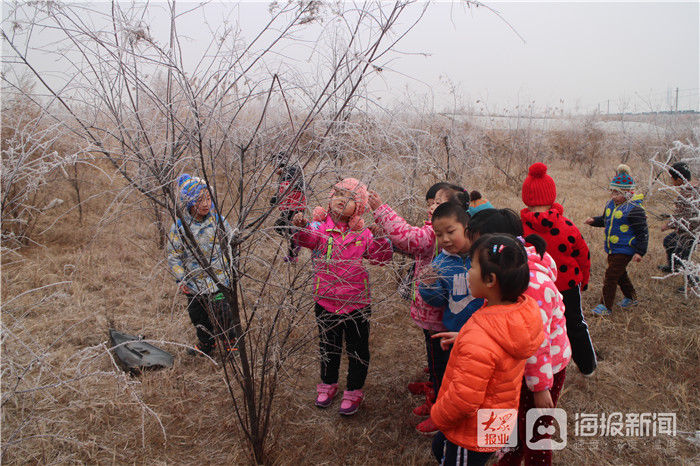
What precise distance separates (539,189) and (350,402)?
1852 millimetres

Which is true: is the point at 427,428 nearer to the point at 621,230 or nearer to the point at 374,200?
the point at 374,200

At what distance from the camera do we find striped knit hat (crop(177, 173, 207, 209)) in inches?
62.8

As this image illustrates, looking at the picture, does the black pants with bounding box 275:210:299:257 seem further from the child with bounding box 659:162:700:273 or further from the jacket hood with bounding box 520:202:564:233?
the child with bounding box 659:162:700:273

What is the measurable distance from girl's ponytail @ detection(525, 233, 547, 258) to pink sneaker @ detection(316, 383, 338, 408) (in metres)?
1.48

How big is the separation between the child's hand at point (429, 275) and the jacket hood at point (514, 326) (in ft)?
1.16

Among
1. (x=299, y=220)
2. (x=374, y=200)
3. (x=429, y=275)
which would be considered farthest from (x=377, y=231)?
(x=299, y=220)

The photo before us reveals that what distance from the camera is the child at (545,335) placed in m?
1.69

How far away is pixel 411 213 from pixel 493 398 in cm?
241

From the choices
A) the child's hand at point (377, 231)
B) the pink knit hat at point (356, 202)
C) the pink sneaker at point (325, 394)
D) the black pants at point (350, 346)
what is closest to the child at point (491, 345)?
the pink knit hat at point (356, 202)

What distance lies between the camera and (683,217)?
305 centimetres

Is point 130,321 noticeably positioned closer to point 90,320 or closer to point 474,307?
point 90,320

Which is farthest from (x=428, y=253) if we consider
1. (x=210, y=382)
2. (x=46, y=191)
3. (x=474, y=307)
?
(x=46, y=191)

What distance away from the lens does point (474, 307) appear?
199 centimetres
